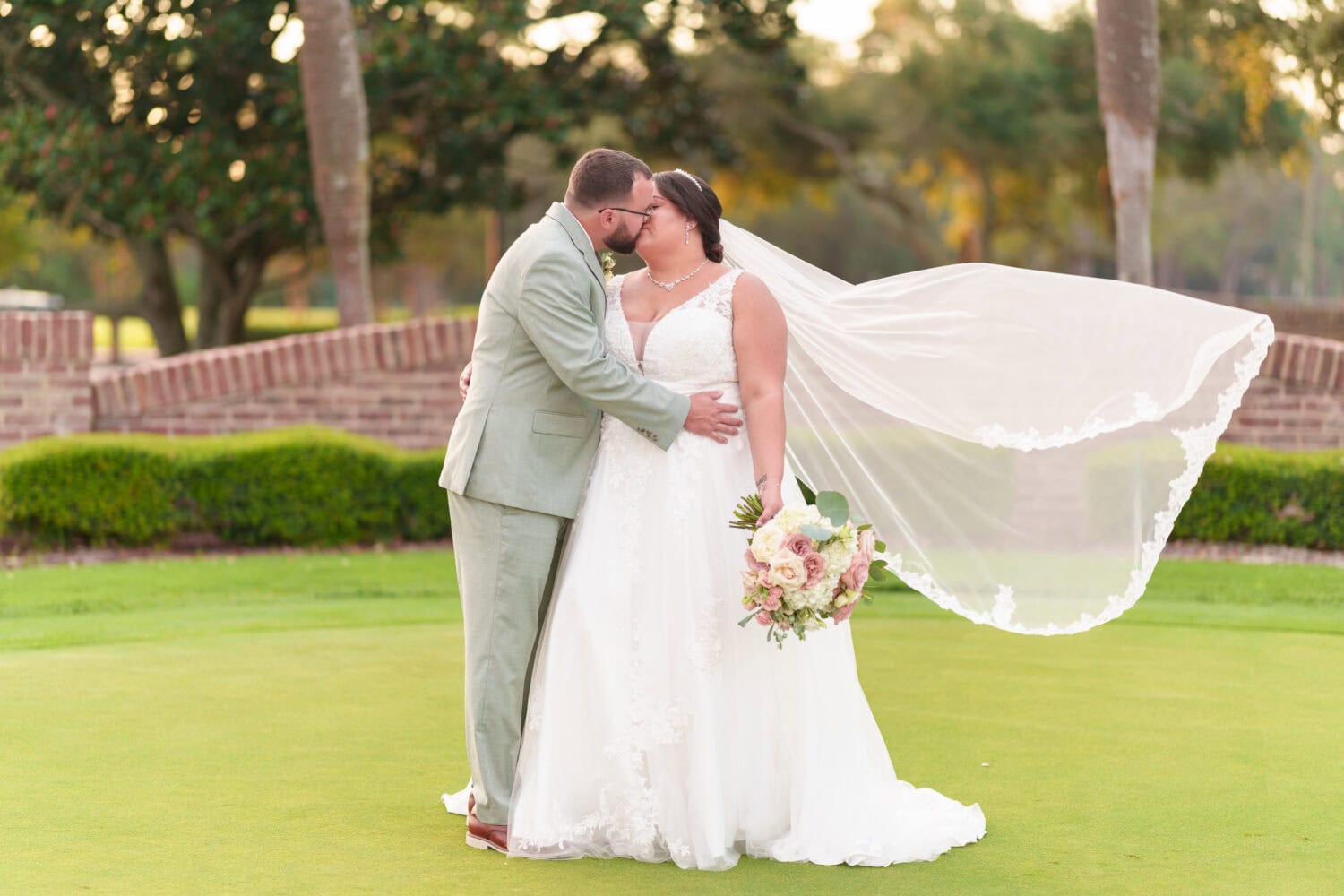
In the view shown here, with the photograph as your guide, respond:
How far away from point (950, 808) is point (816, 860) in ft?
1.70

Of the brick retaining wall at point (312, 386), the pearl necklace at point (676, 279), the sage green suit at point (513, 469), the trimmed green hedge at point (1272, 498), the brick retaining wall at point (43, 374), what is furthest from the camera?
the brick retaining wall at point (312, 386)

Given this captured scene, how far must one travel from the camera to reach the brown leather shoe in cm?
486

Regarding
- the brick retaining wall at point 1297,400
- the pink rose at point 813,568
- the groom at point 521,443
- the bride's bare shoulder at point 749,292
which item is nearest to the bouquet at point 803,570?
the pink rose at point 813,568

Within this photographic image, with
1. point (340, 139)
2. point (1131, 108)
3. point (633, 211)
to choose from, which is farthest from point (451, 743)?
point (1131, 108)

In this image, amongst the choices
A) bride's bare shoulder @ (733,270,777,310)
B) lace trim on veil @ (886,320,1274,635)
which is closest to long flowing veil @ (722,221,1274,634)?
lace trim on veil @ (886,320,1274,635)

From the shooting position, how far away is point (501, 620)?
4988mm

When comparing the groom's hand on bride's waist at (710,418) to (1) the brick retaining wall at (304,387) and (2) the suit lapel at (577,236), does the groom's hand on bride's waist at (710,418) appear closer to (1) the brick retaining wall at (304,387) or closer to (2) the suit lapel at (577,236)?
(2) the suit lapel at (577,236)

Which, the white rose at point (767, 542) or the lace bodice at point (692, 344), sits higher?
the lace bodice at point (692, 344)

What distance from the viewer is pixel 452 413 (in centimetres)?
1270

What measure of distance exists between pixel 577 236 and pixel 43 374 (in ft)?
25.3

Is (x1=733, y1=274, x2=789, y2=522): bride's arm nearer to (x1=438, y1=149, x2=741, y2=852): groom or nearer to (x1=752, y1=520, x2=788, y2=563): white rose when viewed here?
(x1=438, y1=149, x2=741, y2=852): groom

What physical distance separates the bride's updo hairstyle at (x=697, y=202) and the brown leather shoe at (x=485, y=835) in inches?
74.2

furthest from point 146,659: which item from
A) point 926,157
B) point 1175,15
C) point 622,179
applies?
point 926,157

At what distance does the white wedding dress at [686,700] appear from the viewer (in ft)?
15.8
